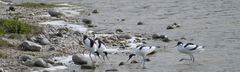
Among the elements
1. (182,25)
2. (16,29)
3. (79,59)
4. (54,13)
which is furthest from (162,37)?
(54,13)

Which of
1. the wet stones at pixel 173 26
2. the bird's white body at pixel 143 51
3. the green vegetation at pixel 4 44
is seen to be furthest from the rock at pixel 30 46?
the wet stones at pixel 173 26

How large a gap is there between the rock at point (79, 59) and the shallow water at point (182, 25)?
631 millimetres

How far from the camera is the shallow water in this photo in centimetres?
2303

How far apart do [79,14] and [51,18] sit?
181 inches

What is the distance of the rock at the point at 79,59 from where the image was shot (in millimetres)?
22483

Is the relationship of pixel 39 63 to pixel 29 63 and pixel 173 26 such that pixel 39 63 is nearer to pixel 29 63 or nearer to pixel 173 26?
pixel 29 63

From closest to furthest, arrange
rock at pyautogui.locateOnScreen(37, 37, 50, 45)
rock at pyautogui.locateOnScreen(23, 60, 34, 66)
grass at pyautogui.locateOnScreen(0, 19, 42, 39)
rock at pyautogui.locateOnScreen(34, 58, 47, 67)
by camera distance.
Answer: rock at pyautogui.locateOnScreen(34, 58, 47, 67)
rock at pyautogui.locateOnScreen(23, 60, 34, 66)
rock at pyautogui.locateOnScreen(37, 37, 50, 45)
grass at pyautogui.locateOnScreen(0, 19, 42, 39)

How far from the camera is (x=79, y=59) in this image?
74.0 ft

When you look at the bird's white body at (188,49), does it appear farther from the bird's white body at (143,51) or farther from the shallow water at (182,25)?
the bird's white body at (143,51)

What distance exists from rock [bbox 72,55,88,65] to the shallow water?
0.63m

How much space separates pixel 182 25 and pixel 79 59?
507 inches

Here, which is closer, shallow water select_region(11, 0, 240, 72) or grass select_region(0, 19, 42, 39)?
shallow water select_region(11, 0, 240, 72)

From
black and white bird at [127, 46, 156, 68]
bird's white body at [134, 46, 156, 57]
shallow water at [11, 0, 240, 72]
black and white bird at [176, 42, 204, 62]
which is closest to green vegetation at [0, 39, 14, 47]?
shallow water at [11, 0, 240, 72]

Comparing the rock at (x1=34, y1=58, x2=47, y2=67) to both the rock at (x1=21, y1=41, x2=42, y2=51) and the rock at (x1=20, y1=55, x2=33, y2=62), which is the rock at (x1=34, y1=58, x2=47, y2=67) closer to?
the rock at (x1=20, y1=55, x2=33, y2=62)
